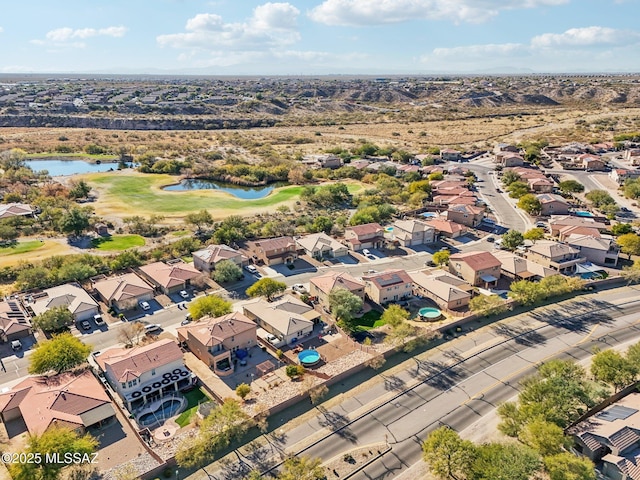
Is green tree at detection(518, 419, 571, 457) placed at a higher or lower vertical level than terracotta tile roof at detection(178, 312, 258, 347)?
lower

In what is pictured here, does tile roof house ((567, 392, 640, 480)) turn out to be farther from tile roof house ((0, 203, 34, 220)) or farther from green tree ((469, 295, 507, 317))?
tile roof house ((0, 203, 34, 220))

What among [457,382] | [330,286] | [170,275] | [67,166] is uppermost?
[67,166]

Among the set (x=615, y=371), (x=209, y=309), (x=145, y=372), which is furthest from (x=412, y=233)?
(x=145, y=372)

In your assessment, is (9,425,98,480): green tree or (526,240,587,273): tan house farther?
(526,240,587,273): tan house

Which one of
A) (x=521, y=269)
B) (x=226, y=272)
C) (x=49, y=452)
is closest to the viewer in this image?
(x=49, y=452)

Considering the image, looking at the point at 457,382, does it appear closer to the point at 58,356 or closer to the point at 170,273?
the point at 58,356

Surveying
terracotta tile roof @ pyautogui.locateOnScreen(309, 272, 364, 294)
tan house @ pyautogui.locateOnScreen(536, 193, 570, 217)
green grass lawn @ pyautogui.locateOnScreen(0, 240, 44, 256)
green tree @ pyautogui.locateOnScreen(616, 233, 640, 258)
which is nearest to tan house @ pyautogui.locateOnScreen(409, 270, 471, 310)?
terracotta tile roof @ pyautogui.locateOnScreen(309, 272, 364, 294)

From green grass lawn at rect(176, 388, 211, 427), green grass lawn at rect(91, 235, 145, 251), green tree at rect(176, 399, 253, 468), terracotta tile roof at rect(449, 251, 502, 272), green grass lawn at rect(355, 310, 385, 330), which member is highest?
terracotta tile roof at rect(449, 251, 502, 272)

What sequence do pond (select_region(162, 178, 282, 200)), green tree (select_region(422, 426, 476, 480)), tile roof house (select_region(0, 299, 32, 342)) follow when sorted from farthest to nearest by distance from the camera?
pond (select_region(162, 178, 282, 200)) → tile roof house (select_region(0, 299, 32, 342)) → green tree (select_region(422, 426, 476, 480))
